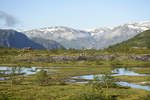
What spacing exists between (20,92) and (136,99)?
40.3 meters

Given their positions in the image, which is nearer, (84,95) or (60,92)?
(84,95)

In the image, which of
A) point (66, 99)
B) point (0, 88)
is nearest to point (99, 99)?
point (66, 99)

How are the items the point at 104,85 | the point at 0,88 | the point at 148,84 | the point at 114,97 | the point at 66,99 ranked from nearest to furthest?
the point at 66,99, the point at 114,97, the point at 0,88, the point at 104,85, the point at 148,84

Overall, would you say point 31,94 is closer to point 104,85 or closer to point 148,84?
point 104,85

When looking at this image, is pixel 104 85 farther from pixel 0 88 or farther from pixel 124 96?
pixel 0 88

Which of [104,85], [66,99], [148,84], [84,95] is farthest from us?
[148,84]

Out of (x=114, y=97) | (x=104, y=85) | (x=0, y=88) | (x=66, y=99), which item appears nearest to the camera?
(x=66, y=99)

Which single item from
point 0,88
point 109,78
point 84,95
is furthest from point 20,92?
point 109,78

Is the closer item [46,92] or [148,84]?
[46,92]

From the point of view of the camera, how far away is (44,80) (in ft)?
329

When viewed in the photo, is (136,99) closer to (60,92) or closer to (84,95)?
(84,95)

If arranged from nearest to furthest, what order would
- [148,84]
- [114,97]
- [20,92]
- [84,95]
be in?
[84,95]
[114,97]
[20,92]
[148,84]

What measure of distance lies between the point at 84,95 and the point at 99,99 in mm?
4651

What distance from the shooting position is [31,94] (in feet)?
239
